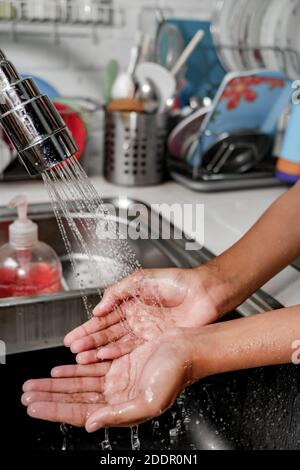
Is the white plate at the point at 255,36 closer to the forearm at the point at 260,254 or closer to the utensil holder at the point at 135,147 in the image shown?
the utensil holder at the point at 135,147

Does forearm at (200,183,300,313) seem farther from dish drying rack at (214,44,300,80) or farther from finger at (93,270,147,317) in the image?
dish drying rack at (214,44,300,80)

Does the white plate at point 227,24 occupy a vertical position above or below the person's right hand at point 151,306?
above

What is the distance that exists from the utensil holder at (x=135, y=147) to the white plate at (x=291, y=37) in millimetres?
424

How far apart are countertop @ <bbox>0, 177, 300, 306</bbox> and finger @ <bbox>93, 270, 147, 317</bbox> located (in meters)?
0.21

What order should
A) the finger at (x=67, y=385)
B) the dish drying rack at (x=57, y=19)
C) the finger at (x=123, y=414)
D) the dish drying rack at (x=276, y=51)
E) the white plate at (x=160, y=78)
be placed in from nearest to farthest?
the finger at (x=123, y=414), the finger at (x=67, y=385), the dish drying rack at (x=57, y=19), the white plate at (x=160, y=78), the dish drying rack at (x=276, y=51)

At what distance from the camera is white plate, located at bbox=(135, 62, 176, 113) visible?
1.38 m

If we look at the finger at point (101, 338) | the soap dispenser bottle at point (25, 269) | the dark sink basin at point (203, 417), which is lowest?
the dark sink basin at point (203, 417)

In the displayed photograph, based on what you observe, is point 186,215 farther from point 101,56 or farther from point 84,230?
point 101,56

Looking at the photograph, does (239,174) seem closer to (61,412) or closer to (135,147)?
(135,147)

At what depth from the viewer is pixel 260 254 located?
33.2 inches

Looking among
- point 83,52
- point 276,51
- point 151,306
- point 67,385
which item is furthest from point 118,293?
point 276,51

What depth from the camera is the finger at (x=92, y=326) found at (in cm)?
76

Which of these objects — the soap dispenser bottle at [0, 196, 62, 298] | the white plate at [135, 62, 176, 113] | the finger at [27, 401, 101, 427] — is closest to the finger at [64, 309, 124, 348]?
the finger at [27, 401, 101, 427]

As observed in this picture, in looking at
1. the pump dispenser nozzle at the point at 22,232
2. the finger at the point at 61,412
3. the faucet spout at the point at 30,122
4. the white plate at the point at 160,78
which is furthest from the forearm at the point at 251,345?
the white plate at the point at 160,78
